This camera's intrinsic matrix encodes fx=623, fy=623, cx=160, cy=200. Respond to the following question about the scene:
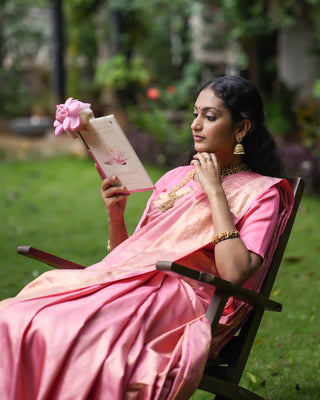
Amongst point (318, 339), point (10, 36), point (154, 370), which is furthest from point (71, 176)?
point (10, 36)

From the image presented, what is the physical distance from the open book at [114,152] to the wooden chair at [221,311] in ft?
1.75

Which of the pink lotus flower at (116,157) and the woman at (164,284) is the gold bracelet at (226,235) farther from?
the pink lotus flower at (116,157)

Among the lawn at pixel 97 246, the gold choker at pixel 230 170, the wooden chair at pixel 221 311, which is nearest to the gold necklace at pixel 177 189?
the gold choker at pixel 230 170

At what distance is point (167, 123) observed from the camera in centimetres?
1057

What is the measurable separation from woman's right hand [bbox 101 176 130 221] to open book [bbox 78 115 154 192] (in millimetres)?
32

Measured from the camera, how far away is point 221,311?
2443mm

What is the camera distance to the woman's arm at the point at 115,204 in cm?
282

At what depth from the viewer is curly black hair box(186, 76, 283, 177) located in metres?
2.76

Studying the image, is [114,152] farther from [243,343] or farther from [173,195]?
[243,343]

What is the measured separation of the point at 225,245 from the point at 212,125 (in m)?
0.57

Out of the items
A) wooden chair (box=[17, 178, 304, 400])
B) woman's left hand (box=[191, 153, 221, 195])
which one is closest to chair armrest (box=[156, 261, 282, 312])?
wooden chair (box=[17, 178, 304, 400])

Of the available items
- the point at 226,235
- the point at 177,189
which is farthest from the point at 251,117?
the point at 226,235

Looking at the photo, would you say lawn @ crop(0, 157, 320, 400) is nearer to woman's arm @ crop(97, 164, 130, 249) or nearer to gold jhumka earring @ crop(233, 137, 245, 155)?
woman's arm @ crop(97, 164, 130, 249)

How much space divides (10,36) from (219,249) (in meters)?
19.0
